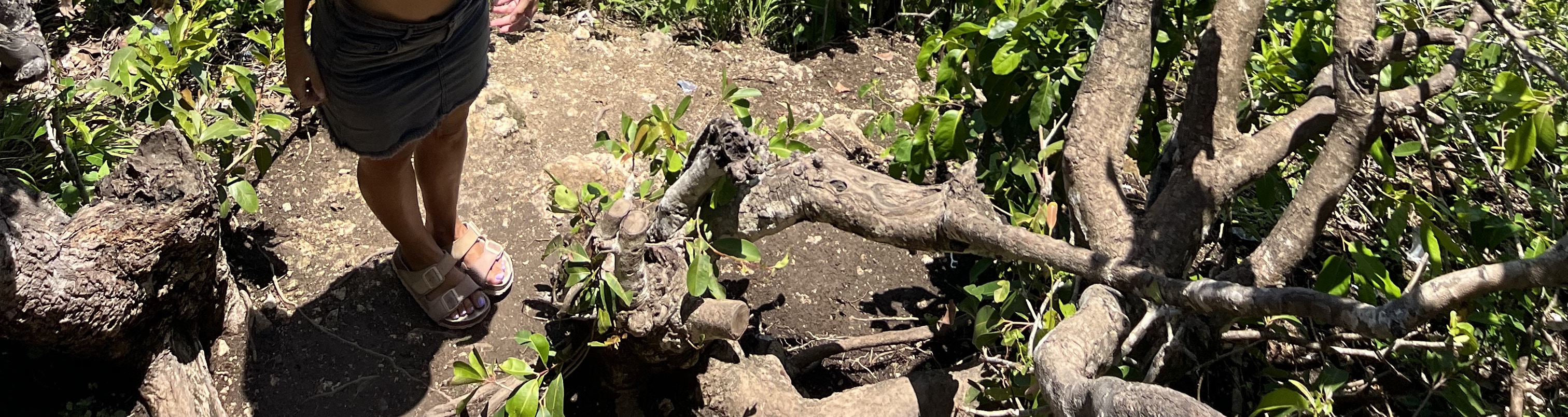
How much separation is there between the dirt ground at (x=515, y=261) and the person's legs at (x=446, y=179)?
182 millimetres

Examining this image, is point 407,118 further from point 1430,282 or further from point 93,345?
point 1430,282

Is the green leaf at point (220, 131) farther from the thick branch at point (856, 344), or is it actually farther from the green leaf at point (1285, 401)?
the green leaf at point (1285, 401)

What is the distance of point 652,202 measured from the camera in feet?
8.16

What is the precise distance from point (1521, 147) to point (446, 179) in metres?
2.31

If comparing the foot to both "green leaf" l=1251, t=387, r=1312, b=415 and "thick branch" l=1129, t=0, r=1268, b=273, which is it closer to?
"thick branch" l=1129, t=0, r=1268, b=273

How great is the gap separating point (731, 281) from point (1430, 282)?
1.96 m

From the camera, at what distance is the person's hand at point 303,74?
1.96m

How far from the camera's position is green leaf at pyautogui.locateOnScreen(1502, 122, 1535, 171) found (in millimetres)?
1160

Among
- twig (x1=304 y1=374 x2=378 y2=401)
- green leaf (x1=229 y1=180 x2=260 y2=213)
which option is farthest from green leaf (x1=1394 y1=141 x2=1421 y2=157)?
green leaf (x1=229 y1=180 x2=260 y2=213)

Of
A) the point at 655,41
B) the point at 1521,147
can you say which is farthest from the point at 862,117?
the point at 1521,147

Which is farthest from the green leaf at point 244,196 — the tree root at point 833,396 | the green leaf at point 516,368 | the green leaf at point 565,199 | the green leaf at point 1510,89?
the green leaf at point 1510,89

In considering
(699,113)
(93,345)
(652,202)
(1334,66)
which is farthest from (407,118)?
(1334,66)

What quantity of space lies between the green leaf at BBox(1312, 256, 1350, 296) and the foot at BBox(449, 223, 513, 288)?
2.12m

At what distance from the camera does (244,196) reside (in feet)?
7.79
